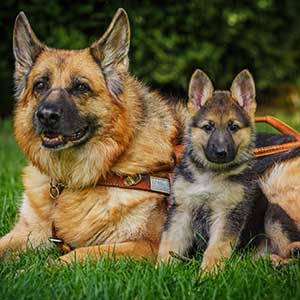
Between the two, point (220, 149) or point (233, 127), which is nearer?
point (220, 149)

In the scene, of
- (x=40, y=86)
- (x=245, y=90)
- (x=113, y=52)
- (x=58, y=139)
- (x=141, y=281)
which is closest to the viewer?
(x=141, y=281)

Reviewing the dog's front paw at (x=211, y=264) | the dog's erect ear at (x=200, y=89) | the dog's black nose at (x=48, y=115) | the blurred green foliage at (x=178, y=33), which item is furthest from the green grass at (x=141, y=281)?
the blurred green foliage at (x=178, y=33)

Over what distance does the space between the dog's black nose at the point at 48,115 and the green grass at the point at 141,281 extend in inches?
31.6

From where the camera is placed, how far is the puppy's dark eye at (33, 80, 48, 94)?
4.62 meters

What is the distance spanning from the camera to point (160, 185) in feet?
15.5

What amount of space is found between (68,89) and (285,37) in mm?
8023

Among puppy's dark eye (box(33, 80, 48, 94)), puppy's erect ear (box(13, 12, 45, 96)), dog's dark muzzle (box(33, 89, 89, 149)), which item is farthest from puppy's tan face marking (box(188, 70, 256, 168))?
puppy's erect ear (box(13, 12, 45, 96))

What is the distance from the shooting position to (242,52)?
1170cm

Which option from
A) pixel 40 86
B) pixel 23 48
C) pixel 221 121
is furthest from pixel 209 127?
Result: pixel 23 48

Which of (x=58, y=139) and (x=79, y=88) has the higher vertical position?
(x=79, y=88)

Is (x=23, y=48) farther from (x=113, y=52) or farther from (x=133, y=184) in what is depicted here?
(x=133, y=184)

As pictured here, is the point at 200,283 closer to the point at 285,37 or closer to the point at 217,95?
the point at 217,95

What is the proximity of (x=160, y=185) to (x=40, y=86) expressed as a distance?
0.98m

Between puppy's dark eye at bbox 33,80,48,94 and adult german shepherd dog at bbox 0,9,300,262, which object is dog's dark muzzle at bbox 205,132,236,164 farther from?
puppy's dark eye at bbox 33,80,48,94
